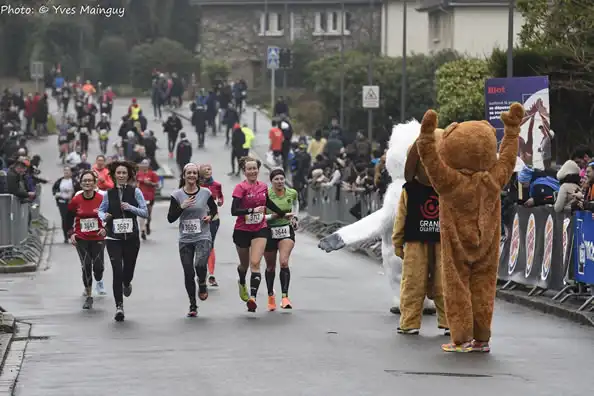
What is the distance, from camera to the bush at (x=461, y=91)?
141 feet

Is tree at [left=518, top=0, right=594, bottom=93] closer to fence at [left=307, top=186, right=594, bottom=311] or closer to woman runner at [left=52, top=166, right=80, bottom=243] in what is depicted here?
fence at [left=307, top=186, right=594, bottom=311]

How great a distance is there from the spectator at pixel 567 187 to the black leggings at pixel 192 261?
415cm

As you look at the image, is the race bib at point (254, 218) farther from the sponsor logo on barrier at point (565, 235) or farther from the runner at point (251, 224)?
the sponsor logo on barrier at point (565, 235)

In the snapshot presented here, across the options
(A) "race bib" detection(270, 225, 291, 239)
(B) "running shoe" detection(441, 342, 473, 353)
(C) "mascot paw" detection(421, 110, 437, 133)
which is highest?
(C) "mascot paw" detection(421, 110, 437, 133)

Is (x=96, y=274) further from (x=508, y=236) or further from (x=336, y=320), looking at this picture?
(x=508, y=236)

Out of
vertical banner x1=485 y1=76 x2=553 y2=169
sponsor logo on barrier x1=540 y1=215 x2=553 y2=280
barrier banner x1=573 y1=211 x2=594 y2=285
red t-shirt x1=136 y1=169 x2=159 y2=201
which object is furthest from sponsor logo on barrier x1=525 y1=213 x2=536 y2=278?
red t-shirt x1=136 y1=169 x2=159 y2=201

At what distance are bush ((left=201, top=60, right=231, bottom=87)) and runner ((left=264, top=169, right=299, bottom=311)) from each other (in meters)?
67.1

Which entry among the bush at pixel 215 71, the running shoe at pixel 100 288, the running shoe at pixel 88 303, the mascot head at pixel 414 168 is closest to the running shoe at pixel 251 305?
the running shoe at pixel 88 303

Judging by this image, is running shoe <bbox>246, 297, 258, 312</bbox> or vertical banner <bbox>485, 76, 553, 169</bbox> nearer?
running shoe <bbox>246, 297, 258, 312</bbox>

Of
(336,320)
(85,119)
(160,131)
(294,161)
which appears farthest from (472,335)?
(160,131)

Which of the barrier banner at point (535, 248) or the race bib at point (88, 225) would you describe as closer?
the barrier banner at point (535, 248)

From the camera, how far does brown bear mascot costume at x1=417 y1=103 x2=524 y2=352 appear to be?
46.8 ft

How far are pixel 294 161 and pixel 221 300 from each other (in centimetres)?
2352

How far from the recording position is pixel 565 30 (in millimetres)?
28250
